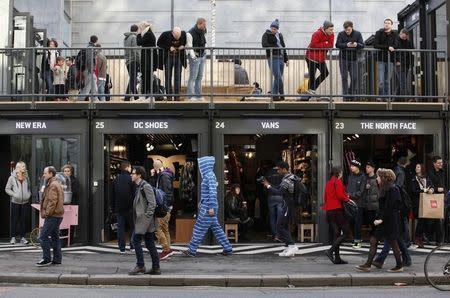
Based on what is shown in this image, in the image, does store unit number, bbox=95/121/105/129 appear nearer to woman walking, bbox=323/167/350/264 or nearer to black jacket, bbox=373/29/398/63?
woman walking, bbox=323/167/350/264

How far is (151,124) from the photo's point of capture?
1595 cm

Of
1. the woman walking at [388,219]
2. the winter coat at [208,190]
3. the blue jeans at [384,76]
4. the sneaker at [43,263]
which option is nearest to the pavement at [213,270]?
the sneaker at [43,263]

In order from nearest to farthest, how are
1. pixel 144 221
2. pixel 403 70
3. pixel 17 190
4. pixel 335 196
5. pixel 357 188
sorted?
pixel 144 221 → pixel 335 196 → pixel 357 188 → pixel 17 190 → pixel 403 70

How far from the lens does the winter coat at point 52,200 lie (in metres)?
12.3

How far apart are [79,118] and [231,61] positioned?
12.2 feet

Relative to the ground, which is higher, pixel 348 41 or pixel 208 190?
pixel 348 41

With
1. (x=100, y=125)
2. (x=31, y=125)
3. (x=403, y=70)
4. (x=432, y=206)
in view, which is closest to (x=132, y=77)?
(x=100, y=125)

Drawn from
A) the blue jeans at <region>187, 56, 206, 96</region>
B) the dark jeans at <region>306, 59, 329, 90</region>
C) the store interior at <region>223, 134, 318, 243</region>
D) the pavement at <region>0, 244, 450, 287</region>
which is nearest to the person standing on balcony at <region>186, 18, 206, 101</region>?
the blue jeans at <region>187, 56, 206, 96</region>

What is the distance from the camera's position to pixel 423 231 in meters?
15.7

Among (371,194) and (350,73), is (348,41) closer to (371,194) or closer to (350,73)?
(350,73)

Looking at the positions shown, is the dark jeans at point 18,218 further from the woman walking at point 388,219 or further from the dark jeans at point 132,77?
the woman walking at point 388,219

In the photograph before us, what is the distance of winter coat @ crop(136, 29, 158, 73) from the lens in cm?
1605

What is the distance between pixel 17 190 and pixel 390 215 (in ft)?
27.7

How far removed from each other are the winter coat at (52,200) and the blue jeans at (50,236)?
0.11 metres
